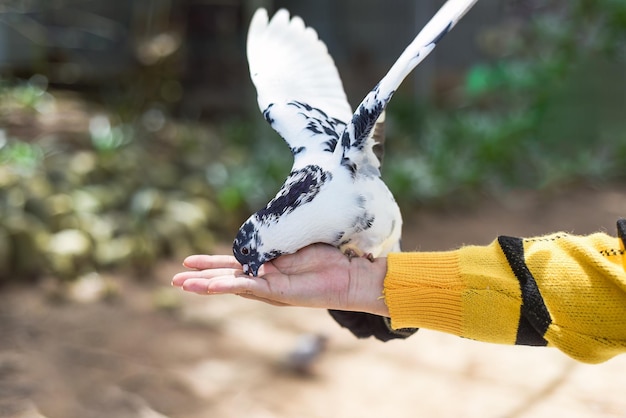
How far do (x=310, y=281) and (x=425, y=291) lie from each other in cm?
25

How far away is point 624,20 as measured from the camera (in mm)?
5305

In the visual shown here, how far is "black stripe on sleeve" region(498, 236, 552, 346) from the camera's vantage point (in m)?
1.23

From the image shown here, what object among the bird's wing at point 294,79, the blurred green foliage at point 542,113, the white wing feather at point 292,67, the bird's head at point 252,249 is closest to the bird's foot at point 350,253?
the bird's head at point 252,249

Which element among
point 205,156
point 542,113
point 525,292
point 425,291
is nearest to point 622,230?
point 525,292

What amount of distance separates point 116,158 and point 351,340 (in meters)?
2.21

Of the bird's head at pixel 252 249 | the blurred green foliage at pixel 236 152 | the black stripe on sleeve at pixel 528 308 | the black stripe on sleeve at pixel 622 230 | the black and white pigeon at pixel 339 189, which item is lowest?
the black stripe on sleeve at pixel 528 308

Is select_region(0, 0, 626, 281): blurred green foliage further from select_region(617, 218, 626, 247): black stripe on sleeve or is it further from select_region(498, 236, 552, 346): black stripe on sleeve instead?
select_region(617, 218, 626, 247): black stripe on sleeve

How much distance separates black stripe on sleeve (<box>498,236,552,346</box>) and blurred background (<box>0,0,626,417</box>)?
1213 mm

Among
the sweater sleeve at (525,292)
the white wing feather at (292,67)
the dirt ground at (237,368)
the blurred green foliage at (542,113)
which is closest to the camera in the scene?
the sweater sleeve at (525,292)

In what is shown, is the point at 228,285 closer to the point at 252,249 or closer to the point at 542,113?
the point at 252,249

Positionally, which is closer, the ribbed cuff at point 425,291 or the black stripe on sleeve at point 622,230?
the black stripe on sleeve at point 622,230

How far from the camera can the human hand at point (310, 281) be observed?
1364 millimetres

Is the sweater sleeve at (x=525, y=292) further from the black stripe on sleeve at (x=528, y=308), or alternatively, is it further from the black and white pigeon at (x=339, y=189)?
the black and white pigeon at (x=339, y=189)

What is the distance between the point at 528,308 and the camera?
125cm
